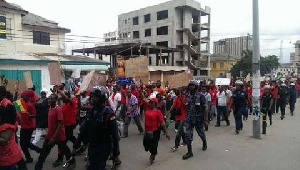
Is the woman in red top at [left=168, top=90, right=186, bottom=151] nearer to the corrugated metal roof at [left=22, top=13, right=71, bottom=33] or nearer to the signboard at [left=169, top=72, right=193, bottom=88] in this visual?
the signboard at [left=169, top=72, right=193, bottom=88]

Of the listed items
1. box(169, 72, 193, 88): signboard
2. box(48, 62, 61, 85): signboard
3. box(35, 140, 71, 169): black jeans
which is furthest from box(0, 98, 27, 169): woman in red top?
box(169, 72, 193, 88): signboard

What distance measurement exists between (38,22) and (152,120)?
21.7 m

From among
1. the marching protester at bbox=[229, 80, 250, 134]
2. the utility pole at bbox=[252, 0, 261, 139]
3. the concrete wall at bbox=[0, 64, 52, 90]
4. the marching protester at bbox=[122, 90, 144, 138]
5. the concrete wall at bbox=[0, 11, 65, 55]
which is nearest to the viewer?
the utility pole at bbox=[252, 0, 261, 139]

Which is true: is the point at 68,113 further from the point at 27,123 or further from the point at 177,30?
the point at 177,30

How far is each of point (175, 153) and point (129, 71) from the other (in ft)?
8.70

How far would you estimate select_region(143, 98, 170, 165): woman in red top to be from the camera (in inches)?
243

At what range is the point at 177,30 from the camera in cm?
4428

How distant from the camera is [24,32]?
2295 centimetres

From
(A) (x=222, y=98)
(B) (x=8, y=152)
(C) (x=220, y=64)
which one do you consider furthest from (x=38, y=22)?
(C) (x=220, y=64)

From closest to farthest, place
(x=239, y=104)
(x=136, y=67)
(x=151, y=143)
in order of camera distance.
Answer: (x=151, y=143) < (x=136, y=67) < (x=239, y=104)

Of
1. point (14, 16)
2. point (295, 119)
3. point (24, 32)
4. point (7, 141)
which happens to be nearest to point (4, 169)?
point (7, 141)

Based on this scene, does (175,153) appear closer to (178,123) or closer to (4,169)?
(178,123)

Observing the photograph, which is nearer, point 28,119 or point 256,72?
point 28,119

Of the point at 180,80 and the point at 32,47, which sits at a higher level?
the point at 32,47
